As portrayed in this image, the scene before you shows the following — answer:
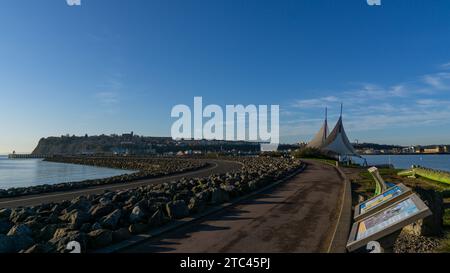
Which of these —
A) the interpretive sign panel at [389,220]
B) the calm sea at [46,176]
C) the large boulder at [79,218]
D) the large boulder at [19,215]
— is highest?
the interpretive sign panel at [389,220]

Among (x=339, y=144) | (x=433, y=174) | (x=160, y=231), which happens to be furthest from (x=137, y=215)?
(x=339, y=144)

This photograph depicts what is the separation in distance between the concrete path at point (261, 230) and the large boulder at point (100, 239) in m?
0.65

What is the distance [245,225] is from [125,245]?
11.4 ft

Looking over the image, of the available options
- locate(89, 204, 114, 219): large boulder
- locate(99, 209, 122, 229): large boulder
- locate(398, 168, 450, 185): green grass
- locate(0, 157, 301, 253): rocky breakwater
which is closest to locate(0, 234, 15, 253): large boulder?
locate(0, 157, 301, 253): rocky breakwater

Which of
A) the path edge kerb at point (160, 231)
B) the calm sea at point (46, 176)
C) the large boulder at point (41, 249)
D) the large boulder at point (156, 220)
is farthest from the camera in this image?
the calm sea at point (46, 176)

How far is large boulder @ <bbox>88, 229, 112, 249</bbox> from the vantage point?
7.82 metres

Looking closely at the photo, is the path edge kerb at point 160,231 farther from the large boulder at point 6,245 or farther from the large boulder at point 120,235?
the large boulder at point 6,245

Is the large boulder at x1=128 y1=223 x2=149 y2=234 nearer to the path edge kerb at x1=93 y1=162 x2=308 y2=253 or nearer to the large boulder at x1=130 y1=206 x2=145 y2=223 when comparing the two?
the path edge kerb at x1=93 y1=162 x2=308 y2=253

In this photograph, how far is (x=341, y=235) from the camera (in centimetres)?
827

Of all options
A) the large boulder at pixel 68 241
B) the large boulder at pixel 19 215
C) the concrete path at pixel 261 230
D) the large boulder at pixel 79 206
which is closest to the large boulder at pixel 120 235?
the concrete path at pixel 261 230

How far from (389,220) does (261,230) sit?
4789mm

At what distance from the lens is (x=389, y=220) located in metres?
4.91

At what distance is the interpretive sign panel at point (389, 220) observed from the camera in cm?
447
